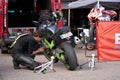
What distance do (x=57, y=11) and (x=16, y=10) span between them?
2381 millimetres

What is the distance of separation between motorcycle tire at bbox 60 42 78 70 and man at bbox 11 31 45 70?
0.61 metres

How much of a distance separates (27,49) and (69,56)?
1244 mm

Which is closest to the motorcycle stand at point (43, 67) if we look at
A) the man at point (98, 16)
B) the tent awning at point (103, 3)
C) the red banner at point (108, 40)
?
the red banner at point (108, 40)

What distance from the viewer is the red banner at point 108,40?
12.5 m

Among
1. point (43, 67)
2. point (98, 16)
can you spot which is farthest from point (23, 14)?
point (43, 67)

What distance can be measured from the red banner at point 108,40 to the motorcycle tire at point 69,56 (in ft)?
7.44

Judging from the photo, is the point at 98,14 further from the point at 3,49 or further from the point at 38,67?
the point at 38,67

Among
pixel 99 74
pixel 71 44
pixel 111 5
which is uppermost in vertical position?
pixel 111 5

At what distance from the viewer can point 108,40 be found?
41.3 feet

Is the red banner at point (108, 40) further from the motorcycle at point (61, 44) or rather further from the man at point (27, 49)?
the man at point (27, 49)

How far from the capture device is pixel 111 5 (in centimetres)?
1830

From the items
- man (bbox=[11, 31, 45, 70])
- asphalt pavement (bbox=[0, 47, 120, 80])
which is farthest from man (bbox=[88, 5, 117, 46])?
man (bbox=[11, 31, 45, 70])

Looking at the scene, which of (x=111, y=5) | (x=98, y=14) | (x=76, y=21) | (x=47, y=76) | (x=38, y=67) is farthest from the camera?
(x=76, y=21)

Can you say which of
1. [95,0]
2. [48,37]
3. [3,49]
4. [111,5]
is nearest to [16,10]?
[3,49]
